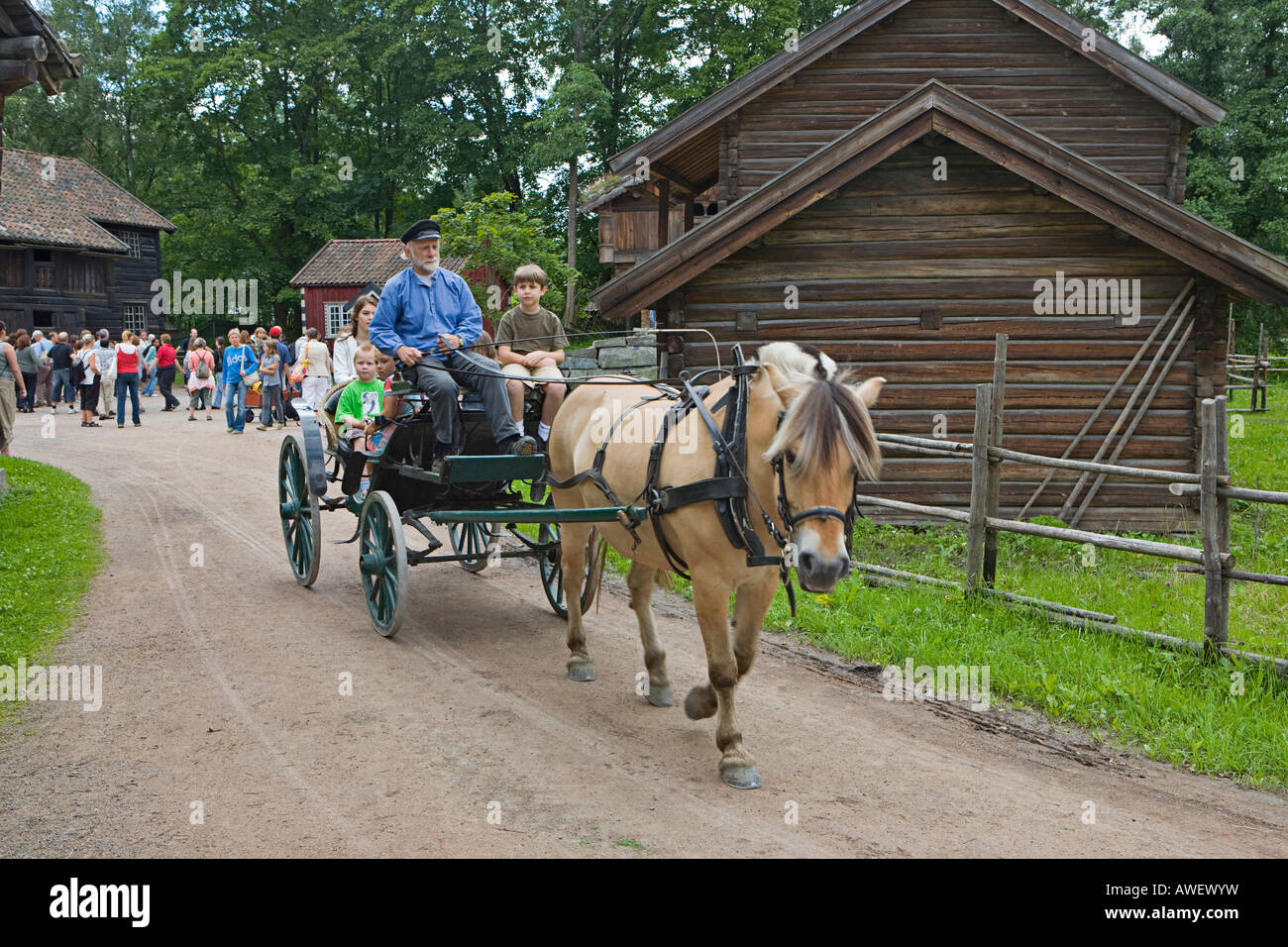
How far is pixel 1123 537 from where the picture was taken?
779 centimetres

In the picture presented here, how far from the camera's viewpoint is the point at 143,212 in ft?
136

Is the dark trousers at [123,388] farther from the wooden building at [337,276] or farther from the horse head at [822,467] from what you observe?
the wooden building at [337,276]

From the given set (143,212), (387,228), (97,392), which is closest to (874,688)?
(97,392)

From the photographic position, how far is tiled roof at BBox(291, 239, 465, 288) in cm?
4100

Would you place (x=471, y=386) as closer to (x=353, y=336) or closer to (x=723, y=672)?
(x=723, y=672)

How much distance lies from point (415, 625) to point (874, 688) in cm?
325

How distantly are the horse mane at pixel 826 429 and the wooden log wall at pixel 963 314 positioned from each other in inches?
309

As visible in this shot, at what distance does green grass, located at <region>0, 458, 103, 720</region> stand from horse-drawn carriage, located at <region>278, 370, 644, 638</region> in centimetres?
184

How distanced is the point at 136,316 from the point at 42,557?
3734 cm

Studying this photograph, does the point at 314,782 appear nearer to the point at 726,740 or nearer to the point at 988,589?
the point at 726,740

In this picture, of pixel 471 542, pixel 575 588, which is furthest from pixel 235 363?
pixel 575 588

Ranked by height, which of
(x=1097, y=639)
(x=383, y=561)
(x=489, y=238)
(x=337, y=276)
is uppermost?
(x=337, y=276)

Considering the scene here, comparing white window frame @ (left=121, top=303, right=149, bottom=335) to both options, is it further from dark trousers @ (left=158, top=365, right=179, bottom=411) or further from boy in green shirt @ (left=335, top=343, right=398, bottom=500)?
boy in green shirt @ (left=335, top=343, right=398, bottom=500)

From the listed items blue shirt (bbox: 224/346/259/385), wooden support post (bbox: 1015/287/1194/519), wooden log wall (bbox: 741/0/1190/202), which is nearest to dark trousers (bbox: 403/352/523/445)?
wooden support post (bbox: 1015/287/1194/519)
